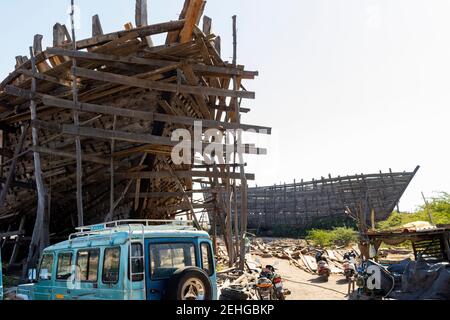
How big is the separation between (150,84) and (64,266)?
6.03m

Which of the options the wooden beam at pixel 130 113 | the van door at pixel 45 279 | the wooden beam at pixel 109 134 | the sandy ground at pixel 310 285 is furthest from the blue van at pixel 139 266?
the sandy ground at pixel 310 285

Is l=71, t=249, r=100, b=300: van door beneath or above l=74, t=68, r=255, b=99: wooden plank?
beneath

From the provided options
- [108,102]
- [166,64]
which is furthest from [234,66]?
[108,102]

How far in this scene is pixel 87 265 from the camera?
20.1 ft

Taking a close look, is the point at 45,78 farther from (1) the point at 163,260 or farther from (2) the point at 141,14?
(1) the point at 163,260

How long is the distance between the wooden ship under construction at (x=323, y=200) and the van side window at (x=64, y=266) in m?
22.3

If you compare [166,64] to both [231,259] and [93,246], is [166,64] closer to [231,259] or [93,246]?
[231,259]

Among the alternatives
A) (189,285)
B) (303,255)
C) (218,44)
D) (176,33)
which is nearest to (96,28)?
(176,33)

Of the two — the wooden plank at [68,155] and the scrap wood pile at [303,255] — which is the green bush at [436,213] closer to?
the scrap wood pile at [303,255]

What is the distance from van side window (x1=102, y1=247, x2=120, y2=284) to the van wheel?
74cm

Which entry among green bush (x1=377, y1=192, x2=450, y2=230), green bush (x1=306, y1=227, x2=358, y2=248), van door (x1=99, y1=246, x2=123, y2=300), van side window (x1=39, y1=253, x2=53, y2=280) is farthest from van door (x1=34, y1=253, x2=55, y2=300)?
green bush (x1=306, y1=227, x2=358, y2=248)

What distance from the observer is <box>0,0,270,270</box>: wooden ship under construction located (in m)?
11.2

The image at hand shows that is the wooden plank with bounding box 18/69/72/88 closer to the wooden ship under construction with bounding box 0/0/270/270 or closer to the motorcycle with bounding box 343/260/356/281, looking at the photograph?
the wooden ship under construction with bounding box 0/0/270/270

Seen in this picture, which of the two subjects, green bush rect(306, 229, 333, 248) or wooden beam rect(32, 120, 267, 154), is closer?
wooden beam rect(32, 120, 267, 154)
